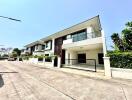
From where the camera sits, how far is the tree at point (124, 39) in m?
15.2

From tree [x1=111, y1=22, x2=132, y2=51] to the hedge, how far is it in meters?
5.71

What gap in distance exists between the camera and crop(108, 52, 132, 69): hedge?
9571 mm

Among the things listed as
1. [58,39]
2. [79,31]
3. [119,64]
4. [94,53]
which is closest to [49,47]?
[58,39]

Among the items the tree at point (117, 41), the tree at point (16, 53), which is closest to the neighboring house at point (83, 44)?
the tree at point (117, 41)

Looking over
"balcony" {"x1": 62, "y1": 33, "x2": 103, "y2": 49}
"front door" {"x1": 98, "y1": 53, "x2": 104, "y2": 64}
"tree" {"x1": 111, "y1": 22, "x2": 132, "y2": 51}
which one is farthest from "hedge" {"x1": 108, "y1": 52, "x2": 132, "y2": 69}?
"front door" {"x1": 98, "y1": 53, "x2": 104, "y2": 64}

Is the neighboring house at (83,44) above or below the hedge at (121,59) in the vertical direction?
above

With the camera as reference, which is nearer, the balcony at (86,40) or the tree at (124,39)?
the balcony at (86,40)

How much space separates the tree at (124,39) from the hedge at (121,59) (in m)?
5.71

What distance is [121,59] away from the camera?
10.1 metres

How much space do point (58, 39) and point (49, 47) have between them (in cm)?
412

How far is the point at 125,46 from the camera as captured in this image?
607 inches

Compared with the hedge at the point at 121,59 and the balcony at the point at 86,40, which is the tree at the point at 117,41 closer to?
the balcony at the point at 86,40

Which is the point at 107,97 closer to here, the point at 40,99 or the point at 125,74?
the point at 40,99

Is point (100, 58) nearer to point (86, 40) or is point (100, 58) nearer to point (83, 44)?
point (83, 44)
